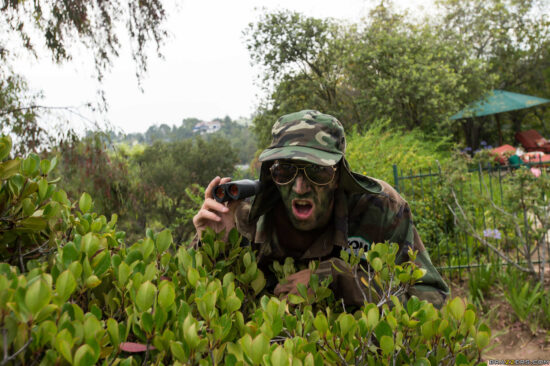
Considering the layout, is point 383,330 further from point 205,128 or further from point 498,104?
point 205,128

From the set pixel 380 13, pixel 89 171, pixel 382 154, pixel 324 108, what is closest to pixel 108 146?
pixel 89 171

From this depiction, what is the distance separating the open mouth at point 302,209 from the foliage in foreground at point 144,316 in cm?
72

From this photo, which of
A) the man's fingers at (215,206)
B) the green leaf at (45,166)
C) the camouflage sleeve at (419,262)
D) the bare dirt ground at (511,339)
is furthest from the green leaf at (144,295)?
the bare dirt ground at (511,339)

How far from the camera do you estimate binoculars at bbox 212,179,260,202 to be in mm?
1801

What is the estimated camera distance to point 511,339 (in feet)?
13.1

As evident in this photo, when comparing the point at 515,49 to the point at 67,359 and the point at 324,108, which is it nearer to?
the point at 324,108

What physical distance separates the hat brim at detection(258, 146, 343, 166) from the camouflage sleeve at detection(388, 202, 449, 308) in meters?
0.50

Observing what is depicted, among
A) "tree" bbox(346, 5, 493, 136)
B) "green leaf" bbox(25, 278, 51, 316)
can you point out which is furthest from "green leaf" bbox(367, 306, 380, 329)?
"tree" bbox(346, 5, 493, 136)

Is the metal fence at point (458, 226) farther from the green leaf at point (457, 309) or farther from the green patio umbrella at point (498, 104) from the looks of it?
the green patio umbrella at point (498, 104)

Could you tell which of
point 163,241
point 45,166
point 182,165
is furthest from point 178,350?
point 182,165

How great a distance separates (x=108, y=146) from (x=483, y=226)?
575cm

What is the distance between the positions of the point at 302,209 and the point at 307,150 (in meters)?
0.29

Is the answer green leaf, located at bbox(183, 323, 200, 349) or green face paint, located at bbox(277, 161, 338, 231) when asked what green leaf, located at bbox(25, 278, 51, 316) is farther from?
green face paint, located at bbox(277, 161, 338, 231)

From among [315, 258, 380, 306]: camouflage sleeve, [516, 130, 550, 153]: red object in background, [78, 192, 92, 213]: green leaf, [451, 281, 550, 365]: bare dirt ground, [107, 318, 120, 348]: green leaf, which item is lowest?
[451, 281, 550, 365]: bare dirt ground
